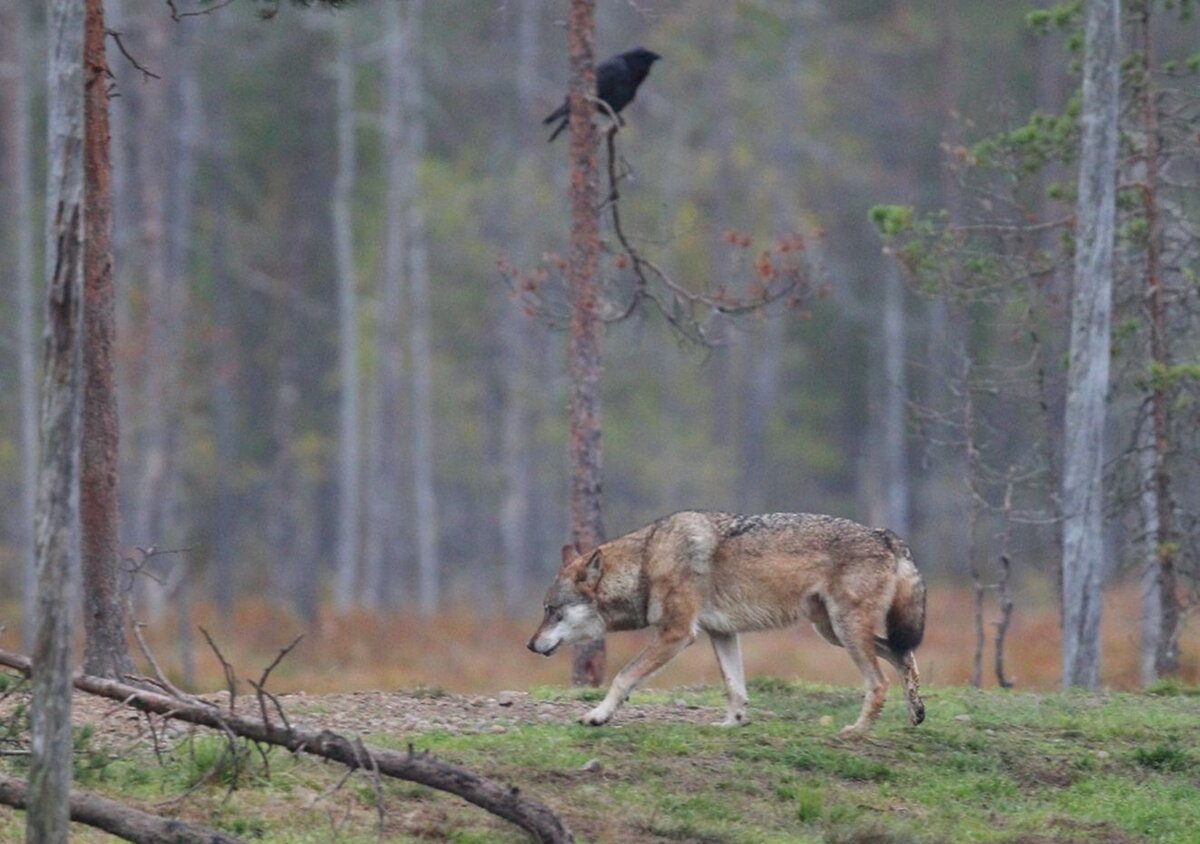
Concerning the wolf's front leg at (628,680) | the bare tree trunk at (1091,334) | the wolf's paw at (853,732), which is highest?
the bare tree trunk at (1091,334)

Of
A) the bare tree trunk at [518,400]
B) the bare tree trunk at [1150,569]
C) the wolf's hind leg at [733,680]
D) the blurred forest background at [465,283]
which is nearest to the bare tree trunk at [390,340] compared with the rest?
the blurred forest background at [465,283]

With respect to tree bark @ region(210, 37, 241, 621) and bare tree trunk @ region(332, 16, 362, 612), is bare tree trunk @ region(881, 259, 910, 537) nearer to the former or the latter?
bare tree trunk @ region(332, 16, 362, 612)

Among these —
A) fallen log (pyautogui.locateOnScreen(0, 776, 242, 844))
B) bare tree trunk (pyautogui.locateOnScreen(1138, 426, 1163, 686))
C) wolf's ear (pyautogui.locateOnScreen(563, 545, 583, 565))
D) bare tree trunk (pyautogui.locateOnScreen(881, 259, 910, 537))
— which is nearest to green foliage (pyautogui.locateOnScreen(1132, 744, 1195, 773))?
wolf's ear (pyautogui.locateOnScreen(563, 545, 583, 565))

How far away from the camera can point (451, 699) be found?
37.4 feet

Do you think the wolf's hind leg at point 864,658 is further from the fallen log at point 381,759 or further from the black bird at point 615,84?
the black bird at point 615,84

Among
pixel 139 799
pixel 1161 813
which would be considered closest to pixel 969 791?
pixel 1161 813

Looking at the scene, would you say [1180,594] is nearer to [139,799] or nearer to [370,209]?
[139,799]

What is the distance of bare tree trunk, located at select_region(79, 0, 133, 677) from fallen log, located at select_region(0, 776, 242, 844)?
2581mm

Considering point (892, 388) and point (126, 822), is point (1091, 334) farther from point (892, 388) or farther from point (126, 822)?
point (892, 388)

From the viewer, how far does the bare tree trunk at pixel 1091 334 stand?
1389cm

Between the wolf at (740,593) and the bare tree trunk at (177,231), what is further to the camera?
the bare tree trunk at (177,231)

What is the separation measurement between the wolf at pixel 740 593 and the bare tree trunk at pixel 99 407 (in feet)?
8.63

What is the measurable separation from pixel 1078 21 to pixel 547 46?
99.4 ft

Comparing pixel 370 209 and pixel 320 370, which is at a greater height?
pixel 370 209
